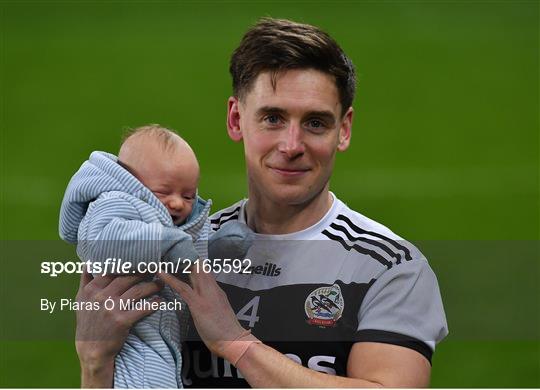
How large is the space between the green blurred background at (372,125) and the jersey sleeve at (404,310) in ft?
16.6

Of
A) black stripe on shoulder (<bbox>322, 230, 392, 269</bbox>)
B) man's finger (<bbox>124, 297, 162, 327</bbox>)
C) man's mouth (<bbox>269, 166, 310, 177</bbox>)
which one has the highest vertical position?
man's mouth (<bbox>269, 166, 310, 177</bbox>)

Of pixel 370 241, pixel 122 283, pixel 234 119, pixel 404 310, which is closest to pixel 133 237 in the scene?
pixel 122 283

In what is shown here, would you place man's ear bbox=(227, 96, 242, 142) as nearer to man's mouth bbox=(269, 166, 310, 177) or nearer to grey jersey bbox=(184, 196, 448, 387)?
man's mouth bbox=(269, 166, 310, 177)

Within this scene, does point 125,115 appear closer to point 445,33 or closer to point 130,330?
point 445,33

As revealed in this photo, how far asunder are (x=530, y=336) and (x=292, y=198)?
6.60 metres

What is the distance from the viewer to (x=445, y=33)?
720 inches

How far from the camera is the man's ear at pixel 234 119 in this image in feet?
15.7

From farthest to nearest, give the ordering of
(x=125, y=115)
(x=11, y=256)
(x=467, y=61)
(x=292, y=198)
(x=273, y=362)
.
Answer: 1. (x=467, y=61)
2. (x=125, y=115)
3. (x=11, y=256)
4. (x=292, y=198)
5. (x=273, y=362)

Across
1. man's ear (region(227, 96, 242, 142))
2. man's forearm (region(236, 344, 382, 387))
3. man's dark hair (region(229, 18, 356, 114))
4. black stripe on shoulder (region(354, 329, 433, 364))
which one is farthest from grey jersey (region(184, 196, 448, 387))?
man's dark hair (region(229, 18, 356, 114))

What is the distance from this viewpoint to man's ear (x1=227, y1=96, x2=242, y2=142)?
4.78 metres

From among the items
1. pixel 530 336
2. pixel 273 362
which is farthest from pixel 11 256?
pixel 273 362

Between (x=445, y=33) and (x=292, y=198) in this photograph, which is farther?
(x=445, y=33)

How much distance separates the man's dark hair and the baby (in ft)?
1.48

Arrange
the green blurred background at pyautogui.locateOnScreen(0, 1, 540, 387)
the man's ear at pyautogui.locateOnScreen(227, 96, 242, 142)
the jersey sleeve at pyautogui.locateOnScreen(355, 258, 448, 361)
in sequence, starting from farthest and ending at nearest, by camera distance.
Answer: the green blurred background at pyautogui.locateOnScreen(0, 1, 540, 387) → the man's ear at pyautogui.locateOnScreen(227, 96, 242, 142) → the jersey sleeve at pyautogui.locateOnScreen(355, 258, 448, 361)
